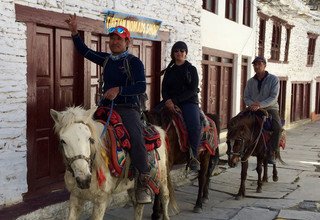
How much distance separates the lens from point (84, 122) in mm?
4516

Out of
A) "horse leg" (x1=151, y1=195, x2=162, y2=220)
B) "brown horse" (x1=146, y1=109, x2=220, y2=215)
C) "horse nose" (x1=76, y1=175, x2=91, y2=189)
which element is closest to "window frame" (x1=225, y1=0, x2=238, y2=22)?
"brown horse" (x1=146, y1=109, x2=220, y2=215)

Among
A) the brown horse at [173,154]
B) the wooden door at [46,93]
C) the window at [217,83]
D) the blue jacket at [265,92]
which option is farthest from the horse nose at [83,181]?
the window at [217,83]

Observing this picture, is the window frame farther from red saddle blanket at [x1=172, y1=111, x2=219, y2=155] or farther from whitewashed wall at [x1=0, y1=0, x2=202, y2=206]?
whitewashed wall at [x1=0, y1=0, x2=202, y2=206]

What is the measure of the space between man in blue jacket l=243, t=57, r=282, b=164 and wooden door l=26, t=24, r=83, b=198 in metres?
3.65

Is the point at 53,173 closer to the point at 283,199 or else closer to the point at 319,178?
the point at 283,199

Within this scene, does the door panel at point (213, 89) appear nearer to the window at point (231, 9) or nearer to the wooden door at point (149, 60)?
the window at point (231, 9)

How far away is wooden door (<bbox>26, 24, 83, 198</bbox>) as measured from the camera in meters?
6.30

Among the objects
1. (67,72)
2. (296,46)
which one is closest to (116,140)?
(67,72)

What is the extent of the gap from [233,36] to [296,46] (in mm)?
10277

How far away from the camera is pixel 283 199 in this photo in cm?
847

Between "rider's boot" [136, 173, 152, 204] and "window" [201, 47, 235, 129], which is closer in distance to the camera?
"rider's boot" [136, 173, 152, 204]

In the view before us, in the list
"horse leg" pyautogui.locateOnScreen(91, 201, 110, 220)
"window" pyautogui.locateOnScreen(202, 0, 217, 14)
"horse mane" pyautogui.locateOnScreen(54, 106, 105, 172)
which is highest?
"window" pyautogui.locateOnScreen(202, 0, 217, 14)

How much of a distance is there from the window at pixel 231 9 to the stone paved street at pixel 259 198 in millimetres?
5264

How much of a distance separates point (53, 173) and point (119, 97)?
7.43 feet
